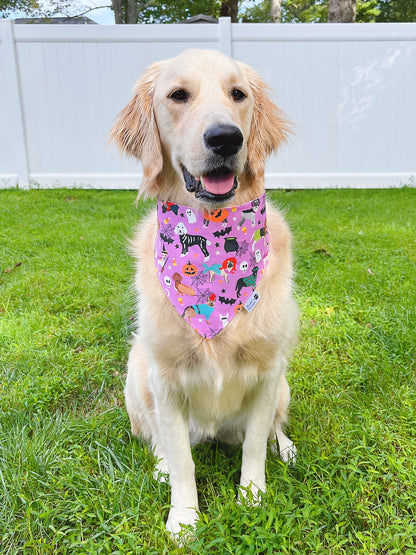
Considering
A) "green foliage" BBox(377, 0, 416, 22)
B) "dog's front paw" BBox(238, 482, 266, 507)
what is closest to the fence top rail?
"dog's front paw" BBox(238, 482, 266, 507)

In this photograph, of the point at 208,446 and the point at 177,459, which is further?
the point at 208,446

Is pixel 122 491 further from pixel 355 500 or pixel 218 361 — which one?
pixel 355 500

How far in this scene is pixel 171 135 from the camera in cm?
167

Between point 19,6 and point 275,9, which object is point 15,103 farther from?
point 19,6

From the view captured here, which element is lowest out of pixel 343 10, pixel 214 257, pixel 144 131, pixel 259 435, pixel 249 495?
pixel 249 495

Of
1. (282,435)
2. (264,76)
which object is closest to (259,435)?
(282,435)

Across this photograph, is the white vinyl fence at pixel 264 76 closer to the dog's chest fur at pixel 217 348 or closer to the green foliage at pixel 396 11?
→ the dog's chest fur at pixel 217 348

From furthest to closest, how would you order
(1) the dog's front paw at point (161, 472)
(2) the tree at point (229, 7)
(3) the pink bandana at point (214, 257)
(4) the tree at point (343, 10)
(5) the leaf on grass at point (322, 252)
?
(2) the tree at point (229, 7)
(4) the tree at point (343, 10)
(5) the leaf on grass at point (322, 252)
(1) the dog's front paw at point (161, 472)
(3) the pink bandana at point (214, 257)

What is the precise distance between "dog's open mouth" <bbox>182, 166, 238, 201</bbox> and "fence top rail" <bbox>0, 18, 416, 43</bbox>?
6.09 meters

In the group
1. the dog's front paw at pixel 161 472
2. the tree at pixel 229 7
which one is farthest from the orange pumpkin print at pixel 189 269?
the tree at pixel 229 7

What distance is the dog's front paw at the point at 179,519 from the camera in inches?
60.8

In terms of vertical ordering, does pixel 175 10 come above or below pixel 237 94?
above

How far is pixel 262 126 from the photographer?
183 centimetres

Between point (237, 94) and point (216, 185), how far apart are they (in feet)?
1.37
